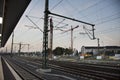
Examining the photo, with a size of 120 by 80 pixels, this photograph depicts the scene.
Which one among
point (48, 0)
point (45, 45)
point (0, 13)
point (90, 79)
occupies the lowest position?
point (90, 79)

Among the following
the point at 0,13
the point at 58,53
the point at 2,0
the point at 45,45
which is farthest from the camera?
the point at 58,53

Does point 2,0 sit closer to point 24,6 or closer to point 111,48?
point 24,6

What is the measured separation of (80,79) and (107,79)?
223 cm

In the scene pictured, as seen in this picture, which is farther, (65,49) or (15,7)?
(65,49)

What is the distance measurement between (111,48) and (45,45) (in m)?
138

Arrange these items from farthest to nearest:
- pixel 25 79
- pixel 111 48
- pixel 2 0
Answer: pixel 111 48 < pixel 25 79 < pixel 2 0

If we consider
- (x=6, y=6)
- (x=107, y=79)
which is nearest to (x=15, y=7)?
(x=6, y=6)

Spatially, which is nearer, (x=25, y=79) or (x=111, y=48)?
(x=25, y=79)

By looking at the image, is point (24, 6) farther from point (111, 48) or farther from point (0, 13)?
point (111, 48)

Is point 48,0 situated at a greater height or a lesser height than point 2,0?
greater

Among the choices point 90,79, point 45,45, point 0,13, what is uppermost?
point 0,13

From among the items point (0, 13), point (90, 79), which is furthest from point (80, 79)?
point (0, 13)

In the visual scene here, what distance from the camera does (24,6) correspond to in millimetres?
10695

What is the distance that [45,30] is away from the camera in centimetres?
2503
